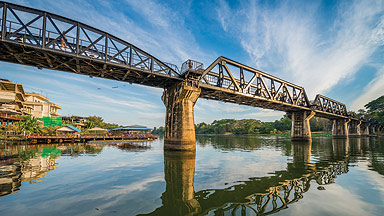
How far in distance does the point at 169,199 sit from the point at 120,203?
235 cm

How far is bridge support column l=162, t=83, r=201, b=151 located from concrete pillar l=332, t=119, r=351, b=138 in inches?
3641

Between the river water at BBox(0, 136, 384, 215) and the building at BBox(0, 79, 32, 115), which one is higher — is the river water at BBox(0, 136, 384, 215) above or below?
below

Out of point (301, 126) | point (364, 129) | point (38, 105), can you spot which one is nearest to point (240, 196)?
point (301, 126)

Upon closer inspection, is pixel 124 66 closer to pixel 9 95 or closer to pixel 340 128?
pixel 9 95

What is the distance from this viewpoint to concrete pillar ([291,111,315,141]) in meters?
56.2

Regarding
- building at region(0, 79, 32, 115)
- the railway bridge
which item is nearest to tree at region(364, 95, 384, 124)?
the railway bridge

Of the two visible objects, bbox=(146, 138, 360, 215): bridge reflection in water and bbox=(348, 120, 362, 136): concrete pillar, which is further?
bbox=(348, 120, 362, 136): concrete pillar

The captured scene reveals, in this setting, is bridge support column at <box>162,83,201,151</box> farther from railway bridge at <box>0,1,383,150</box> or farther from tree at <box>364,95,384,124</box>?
tree at <box>364,95,384,124</box>

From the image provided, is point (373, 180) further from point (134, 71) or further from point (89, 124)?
point (89, 124)

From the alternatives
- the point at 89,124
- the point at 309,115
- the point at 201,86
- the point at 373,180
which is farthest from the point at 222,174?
the point at 89,124

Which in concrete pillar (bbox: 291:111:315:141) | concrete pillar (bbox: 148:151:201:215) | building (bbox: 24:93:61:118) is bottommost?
concrete pillar (bbox: 148:151:201:215)

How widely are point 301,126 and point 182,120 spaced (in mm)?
50480

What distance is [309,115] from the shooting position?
58531 millimetres

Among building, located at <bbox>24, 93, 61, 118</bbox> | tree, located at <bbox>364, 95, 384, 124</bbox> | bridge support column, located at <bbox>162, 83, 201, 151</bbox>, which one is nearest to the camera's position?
bridge support column, located at <bbox>162, 83, 201, 151</bbox>
